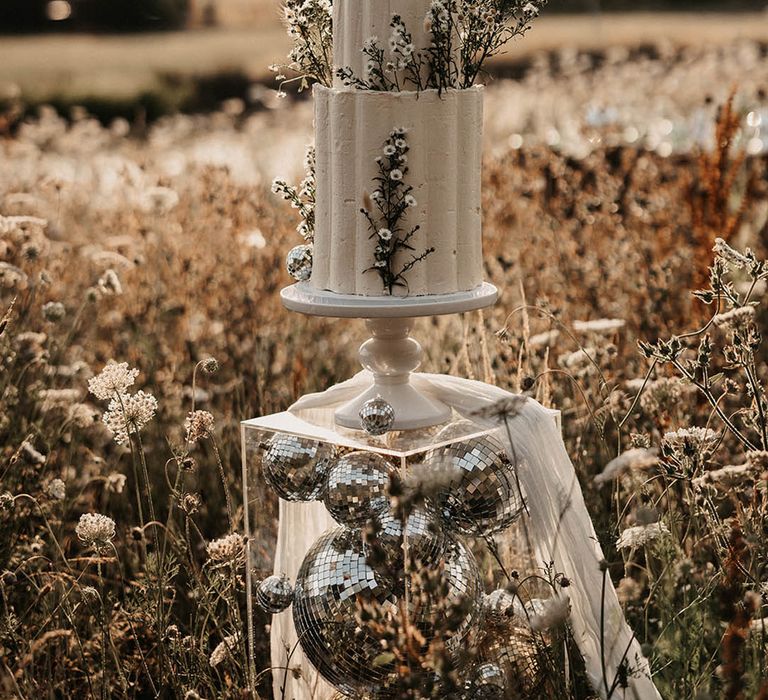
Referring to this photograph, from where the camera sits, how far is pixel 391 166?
2322 mm

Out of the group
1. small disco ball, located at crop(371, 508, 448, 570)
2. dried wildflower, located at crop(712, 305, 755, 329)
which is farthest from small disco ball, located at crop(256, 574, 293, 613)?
dried wildflower, located at crop(712, 305, 755, 329)

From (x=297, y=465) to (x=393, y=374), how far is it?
0.30 metres

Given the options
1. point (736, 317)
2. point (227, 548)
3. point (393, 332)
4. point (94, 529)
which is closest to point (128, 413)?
point (94, 529)

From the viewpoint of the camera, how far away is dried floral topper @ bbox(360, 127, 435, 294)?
2.31 meters

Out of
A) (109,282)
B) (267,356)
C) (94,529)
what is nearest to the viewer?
(94,529)

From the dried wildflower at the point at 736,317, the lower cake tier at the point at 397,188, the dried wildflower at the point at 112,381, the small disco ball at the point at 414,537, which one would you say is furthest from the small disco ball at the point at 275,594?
the dried wildflower at the point at 736,317

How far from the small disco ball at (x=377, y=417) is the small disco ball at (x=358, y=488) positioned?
92mm

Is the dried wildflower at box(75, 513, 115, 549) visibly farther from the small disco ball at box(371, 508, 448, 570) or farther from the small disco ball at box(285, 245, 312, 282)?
the small disco ball at box(285, 245, 312, 282)

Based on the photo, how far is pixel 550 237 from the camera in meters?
5.28

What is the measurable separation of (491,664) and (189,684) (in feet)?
2.23

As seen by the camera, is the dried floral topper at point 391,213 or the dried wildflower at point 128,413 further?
the dried wildflower at point 128,413

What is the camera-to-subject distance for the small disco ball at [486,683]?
247 cm

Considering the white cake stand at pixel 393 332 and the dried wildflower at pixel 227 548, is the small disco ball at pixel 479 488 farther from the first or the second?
the dried wildflower at pixel 227 548

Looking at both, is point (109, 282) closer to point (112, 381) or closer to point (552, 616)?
point (112, 381)
